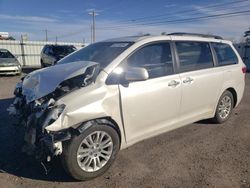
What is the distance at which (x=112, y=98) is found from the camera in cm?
326

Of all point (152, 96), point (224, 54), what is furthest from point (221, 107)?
point (152, 96)

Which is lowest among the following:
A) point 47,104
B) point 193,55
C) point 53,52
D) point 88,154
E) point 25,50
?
point 88,154

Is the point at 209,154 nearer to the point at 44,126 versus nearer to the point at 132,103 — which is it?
the point at 132,103

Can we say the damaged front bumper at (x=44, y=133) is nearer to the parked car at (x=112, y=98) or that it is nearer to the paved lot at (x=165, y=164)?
the parked car at (x=112, y=98)

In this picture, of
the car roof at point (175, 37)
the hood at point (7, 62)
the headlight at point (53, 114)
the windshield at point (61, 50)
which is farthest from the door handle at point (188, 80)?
the windshield at point (61, 50)

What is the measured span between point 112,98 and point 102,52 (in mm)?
997

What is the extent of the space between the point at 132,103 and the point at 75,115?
33.8 inches

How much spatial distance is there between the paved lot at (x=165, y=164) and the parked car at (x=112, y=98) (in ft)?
0.97

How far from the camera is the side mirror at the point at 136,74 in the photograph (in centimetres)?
331

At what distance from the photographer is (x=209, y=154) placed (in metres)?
3.91

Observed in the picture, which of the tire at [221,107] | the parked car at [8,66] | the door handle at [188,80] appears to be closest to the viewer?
the door handle at [188,80]

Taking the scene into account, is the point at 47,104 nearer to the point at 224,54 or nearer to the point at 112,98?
the point at 112,98

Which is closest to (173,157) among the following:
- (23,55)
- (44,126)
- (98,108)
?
(98,108)

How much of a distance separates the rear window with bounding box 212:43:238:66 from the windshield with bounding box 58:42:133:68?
218 cm
